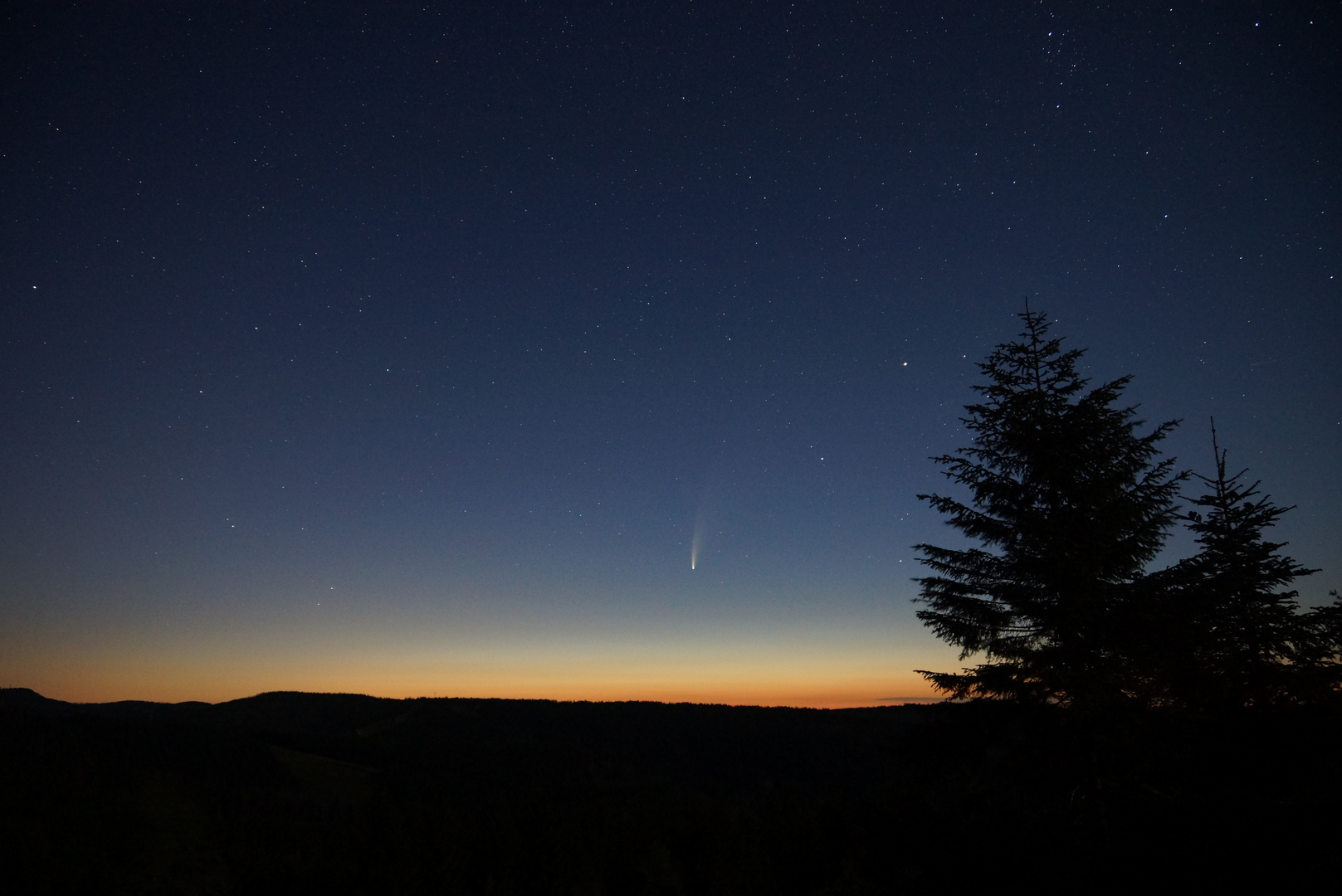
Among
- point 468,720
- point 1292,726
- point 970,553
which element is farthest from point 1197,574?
point 468,720

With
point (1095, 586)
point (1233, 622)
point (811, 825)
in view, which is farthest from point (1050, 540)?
point (811, 825)

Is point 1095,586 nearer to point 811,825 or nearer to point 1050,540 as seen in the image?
point 1050,540

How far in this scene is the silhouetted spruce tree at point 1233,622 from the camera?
13.3 m

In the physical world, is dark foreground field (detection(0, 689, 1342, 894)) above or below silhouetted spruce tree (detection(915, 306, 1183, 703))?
below

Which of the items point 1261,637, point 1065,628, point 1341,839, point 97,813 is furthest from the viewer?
point 97,813

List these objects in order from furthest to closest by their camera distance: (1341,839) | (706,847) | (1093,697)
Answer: (706,847)
(1093,697)
(1341,839)

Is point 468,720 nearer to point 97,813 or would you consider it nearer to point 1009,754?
point 97,813

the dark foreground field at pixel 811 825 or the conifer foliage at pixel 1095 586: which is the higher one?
the conifer foliage at pixel 1095 586

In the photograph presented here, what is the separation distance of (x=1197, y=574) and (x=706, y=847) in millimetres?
26387

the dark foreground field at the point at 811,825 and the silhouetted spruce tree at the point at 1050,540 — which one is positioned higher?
the silhouetted spruce tree at the point at 1050,540

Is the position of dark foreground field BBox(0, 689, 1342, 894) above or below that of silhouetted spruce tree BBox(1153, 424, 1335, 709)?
below

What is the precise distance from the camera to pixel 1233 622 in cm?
1652

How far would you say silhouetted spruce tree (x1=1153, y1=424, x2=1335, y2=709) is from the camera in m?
13.3

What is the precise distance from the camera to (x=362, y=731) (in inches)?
6801
